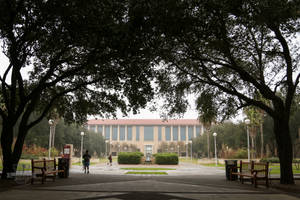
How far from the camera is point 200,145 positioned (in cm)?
7362

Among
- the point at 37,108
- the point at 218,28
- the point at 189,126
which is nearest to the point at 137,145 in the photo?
the point at 189,126

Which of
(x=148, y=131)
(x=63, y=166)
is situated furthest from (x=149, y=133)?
(x=63, y=166)

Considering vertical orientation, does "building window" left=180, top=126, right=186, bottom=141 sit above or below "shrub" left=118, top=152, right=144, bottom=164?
above

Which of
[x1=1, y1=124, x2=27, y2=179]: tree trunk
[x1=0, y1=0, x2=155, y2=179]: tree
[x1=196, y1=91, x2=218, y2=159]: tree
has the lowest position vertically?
[x1=1, y1=124, x2=27, y2=179]: tree trunk

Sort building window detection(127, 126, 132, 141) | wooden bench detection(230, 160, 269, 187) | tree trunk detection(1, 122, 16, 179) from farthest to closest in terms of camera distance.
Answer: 1. building window detection(127, 126, 132, 141)
2. tree trunk detection(1, 122, 16, 179)
3. wooden bench detection(230, 160, 269, 187)

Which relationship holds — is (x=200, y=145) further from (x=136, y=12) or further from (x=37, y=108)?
(x=136, y=12)

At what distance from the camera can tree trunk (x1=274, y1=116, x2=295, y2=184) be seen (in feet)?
37.1

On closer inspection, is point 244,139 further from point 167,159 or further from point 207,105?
point 207,105

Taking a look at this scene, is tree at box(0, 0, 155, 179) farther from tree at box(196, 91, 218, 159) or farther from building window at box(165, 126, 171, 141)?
building window at box(165, 126, 171, 141)

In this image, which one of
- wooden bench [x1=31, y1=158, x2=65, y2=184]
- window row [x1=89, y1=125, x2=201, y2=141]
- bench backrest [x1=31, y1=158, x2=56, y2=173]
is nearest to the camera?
wooden bench [x1=31, y1=158, x2=65, y2=184]

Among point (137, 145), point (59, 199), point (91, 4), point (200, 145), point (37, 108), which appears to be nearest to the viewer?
point (59, 199)

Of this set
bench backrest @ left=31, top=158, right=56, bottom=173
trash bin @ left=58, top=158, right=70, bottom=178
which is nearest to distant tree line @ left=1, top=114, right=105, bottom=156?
trash bin @ left=58, top=158, right=70, bottom=178

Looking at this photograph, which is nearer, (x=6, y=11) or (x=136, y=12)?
(x=136, y=12)

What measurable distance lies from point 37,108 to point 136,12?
395 inches
